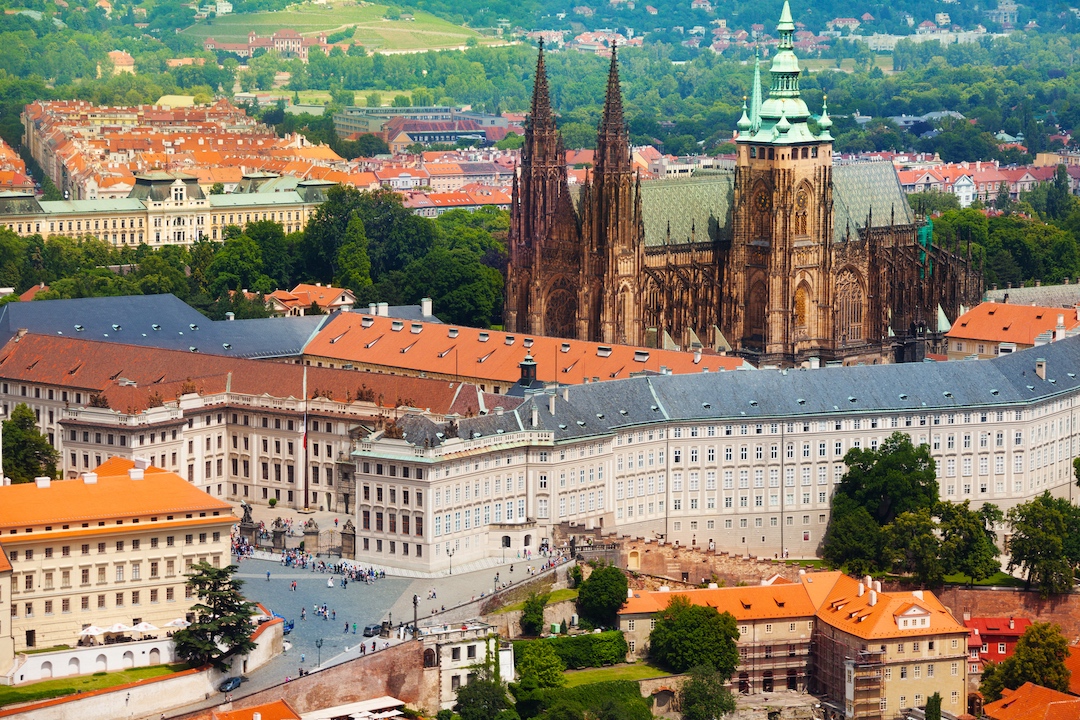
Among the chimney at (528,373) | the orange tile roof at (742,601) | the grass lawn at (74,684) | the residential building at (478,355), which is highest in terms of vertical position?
the chimney at (528,373)

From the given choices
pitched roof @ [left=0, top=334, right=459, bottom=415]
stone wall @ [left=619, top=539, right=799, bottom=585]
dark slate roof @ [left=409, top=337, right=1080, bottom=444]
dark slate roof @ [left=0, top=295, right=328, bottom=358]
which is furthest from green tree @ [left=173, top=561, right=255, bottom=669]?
dark slate roof @ [left=0, top=295, right=328, bottom=358]

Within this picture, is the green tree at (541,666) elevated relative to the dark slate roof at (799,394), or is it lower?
lower

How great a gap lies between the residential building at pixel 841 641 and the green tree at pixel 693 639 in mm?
1250

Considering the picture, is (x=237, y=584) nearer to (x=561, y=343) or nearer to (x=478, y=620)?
(x=478, y=620)

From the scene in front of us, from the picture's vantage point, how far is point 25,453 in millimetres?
160500

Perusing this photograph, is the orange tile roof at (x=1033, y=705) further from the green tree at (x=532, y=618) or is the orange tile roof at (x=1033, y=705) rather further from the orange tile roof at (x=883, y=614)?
the green tree at (x=532, y=618)

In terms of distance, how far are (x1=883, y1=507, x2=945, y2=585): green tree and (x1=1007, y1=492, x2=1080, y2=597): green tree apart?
439cm

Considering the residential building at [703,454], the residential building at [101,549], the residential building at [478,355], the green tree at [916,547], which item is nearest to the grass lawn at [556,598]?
the residential building at [703,454]

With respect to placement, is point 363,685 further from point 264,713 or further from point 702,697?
point 702,697

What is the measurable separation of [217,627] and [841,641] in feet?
105

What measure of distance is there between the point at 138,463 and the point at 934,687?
42.6m

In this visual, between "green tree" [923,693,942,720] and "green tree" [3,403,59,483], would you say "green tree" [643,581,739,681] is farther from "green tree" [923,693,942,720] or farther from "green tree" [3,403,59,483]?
"green tree" [3,403,59,483]

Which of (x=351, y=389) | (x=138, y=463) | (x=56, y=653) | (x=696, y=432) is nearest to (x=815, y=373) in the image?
(x=696, y=432)

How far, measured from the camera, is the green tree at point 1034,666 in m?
144
